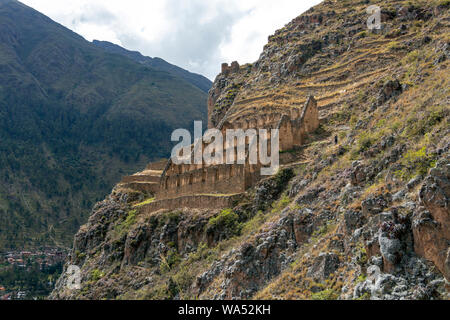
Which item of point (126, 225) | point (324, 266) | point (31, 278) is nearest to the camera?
point (324, 266)

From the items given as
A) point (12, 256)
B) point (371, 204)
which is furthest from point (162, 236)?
point (12, 256)

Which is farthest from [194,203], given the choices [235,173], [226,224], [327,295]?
[327,295]

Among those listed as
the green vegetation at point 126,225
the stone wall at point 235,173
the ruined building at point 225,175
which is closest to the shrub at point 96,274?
the green vegetation at point 126,225

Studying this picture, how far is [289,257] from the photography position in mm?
21047

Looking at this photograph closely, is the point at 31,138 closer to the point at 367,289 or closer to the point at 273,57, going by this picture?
the point at 273,57

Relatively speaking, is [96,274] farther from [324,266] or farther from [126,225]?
[324,266]

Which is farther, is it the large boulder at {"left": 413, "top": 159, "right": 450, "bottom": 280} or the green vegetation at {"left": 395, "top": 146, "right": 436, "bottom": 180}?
the green vegetation at {"left": 395, "top": 146, "right": 436, "bottom": 180}

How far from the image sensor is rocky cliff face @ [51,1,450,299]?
13930 mm

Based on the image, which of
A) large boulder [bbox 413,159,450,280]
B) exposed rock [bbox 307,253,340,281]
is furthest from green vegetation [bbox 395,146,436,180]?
exposed rock [bbox 307,253,340,281]

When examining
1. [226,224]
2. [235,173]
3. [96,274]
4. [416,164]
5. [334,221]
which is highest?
[235,173]

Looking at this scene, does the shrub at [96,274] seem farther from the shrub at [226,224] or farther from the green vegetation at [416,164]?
the green vegetation at [416,164]

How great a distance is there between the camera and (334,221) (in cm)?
2019

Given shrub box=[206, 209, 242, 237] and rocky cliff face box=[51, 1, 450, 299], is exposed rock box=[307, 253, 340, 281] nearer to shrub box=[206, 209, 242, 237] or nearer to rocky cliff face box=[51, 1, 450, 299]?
rocky cliff face box=[51, 1, 450, 299]

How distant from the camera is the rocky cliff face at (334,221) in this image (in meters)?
13.9
